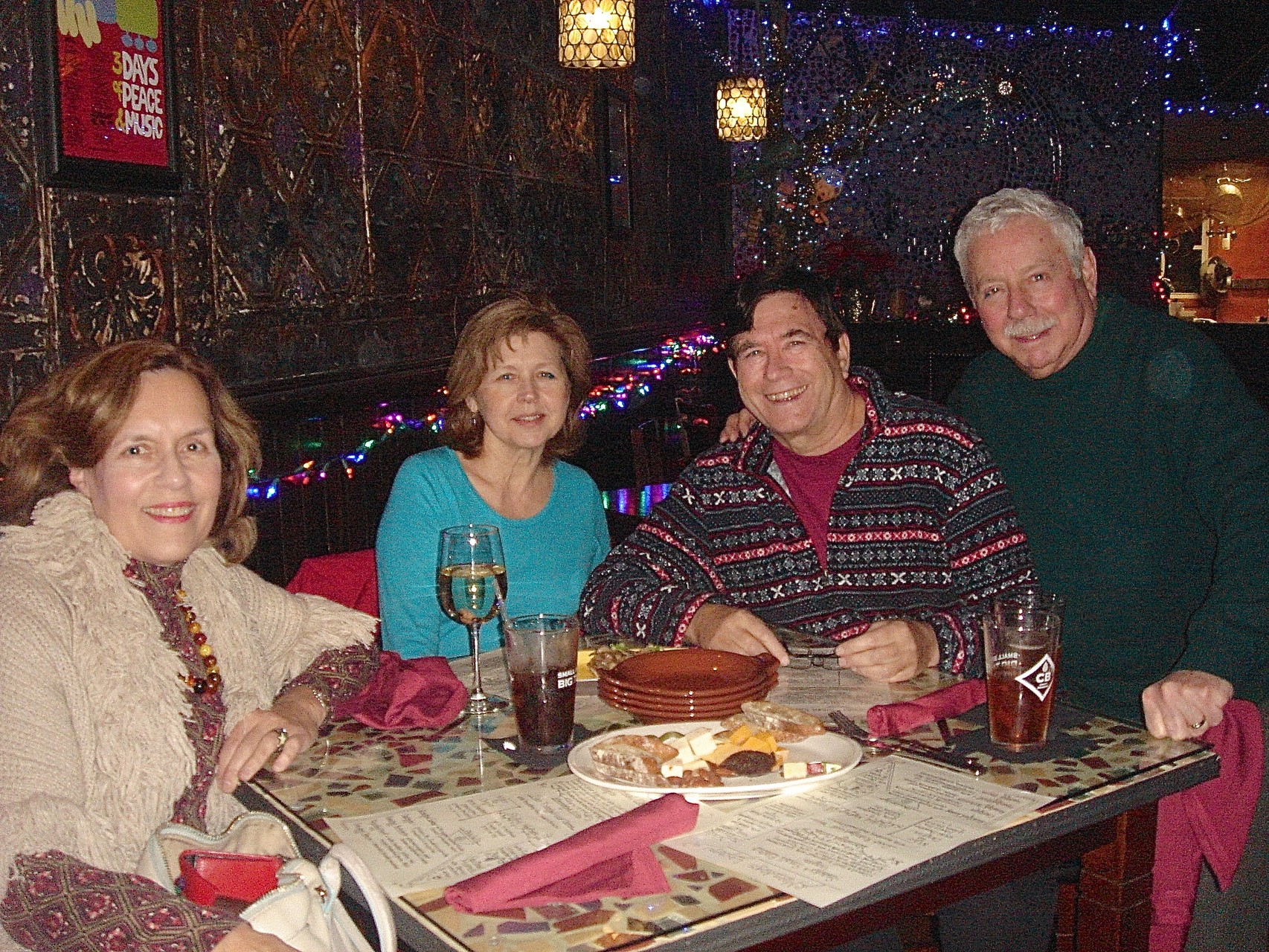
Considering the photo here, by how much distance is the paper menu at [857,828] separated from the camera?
127 cm

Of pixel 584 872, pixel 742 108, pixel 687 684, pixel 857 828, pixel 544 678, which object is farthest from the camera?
pixel 742 108

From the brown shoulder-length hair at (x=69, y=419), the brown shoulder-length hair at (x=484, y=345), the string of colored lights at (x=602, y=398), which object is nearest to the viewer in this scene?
the brown shoulder-length hair at (x=69, y=419)

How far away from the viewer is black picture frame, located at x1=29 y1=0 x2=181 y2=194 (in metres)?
2.69

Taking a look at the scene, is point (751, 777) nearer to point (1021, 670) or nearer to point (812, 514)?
point (1021, 670)

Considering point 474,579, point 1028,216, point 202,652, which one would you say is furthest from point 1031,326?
point 202,652

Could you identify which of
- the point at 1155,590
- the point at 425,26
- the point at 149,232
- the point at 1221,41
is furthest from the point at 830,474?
the point at 1221,41

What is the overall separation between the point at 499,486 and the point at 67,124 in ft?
4.17

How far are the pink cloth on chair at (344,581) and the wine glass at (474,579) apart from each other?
877mm

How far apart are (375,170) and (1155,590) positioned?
2971mm

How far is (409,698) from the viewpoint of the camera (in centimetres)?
183

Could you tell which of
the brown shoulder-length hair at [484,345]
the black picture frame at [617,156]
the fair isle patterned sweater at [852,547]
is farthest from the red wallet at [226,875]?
the black picture frame at [617,156]

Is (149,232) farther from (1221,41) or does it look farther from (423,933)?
(1221,41)

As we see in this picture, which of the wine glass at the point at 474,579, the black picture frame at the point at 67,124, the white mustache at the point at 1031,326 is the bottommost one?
the wine glass at the point at 474,579

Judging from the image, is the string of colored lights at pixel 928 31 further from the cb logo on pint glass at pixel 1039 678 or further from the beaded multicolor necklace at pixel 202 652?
the cb logo on pint glass at pixel 1039 678
